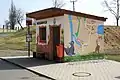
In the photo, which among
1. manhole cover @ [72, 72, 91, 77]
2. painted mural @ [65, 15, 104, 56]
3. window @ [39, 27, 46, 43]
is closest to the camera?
manhole cover @ [72, 72, 91, 77]

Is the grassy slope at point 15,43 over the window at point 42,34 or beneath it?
beneath

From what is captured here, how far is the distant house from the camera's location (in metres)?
19.7

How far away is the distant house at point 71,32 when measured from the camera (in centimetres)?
1969

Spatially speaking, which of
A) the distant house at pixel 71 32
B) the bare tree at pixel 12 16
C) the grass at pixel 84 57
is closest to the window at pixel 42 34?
the distant house at pixel 71 32

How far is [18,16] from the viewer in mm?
109250

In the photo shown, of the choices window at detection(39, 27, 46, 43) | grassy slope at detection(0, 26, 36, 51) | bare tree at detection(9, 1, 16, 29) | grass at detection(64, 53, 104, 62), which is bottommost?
grass at detection(64, 53, 104, 62)

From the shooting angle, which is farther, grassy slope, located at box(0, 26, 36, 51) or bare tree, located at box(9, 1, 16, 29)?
bare tree, located at box(9, 1, 16, 29)

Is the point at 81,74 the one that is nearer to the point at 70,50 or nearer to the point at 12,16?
the point at 70,50

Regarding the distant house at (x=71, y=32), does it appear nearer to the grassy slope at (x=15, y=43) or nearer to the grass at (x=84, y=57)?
the grass at (x=84, y=57)

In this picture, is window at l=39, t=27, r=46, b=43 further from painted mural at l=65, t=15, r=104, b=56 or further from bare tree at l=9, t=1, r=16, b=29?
bare tree at l=9, t=1, r=16, b=29

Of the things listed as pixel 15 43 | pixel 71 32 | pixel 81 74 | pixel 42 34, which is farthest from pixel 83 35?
pixel 15 43

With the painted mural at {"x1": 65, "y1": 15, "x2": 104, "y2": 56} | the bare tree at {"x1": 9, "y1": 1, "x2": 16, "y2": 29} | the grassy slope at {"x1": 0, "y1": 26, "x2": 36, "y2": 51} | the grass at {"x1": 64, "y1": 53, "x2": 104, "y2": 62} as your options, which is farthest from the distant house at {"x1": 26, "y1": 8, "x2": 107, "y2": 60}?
the bare tree at {"x1": 9, "y1": 1, "x2": 16, "y2": 29}

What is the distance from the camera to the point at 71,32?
19891 millimetres

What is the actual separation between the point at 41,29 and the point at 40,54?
1938 mm
